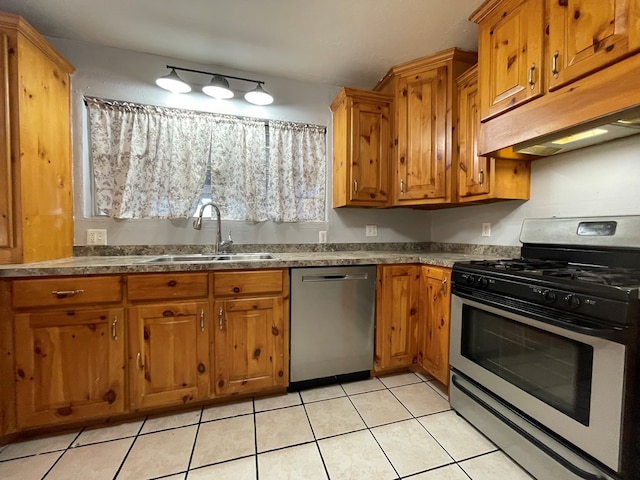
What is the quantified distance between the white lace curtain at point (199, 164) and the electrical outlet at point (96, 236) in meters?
0.16

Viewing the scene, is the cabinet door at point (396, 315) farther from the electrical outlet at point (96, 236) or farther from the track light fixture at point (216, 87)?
the electrical outlet at point (96, 236)

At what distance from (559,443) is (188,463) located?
1637 millimetres

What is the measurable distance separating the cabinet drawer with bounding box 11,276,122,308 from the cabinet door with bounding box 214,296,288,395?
569 millimetres

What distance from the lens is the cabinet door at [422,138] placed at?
82.6 inches

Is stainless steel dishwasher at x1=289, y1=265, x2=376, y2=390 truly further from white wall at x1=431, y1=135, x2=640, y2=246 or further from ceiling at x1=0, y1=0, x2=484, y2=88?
ceiling at x1=0, y1=0, x2=484, y2=88

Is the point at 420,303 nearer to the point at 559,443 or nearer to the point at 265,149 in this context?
the point at 559,443

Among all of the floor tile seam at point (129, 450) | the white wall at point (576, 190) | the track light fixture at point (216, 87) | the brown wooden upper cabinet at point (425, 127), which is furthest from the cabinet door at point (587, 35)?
the floor tile seam at point (129, 450)

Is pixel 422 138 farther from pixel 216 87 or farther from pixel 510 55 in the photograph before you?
pixel 216 87

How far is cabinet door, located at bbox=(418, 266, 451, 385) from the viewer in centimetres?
182

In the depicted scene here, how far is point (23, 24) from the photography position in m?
1.49

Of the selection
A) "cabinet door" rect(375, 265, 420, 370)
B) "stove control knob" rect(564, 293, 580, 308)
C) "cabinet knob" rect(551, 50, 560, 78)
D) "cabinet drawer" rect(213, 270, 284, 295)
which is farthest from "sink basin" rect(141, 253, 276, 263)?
"cabinet knob" rect(551, 50, 560, 78)

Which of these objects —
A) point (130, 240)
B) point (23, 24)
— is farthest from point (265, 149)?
point (23, 24)

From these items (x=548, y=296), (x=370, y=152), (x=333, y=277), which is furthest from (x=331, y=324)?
(x=370, y=152)

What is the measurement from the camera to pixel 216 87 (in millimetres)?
2047
